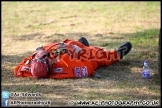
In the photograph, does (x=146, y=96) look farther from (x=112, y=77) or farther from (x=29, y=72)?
(x=29, y=72)

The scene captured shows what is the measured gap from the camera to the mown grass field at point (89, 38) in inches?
246

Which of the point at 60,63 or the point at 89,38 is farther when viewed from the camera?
the point at 89,38

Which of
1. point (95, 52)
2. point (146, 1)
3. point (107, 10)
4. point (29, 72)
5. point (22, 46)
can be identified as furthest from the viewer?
point (146, 1)

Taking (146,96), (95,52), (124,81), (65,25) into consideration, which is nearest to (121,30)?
(65,25)

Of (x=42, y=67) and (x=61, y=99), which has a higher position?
(x=42, y=67)

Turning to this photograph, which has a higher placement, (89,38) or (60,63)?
(89,38)

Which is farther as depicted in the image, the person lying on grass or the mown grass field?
the person lying on grass

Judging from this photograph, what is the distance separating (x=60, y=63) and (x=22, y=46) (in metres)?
3.19

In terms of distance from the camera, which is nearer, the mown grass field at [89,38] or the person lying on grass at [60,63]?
the mown grass field at [89,38]

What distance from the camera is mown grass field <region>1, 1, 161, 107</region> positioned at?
6246mm

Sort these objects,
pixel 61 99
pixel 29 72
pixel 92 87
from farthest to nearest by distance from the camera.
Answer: pixel 29 72, pixel 92 87, pixel 61 99

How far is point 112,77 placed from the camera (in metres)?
7.01

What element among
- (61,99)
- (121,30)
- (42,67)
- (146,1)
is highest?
(146,1)

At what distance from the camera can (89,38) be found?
10625 millimetres
